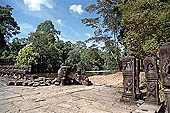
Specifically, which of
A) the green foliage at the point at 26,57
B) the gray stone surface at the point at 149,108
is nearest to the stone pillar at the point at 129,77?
the gray stone surface at the point at 149,108

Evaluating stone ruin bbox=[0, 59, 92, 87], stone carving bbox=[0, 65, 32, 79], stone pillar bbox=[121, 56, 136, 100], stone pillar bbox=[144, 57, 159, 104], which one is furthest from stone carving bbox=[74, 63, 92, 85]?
stone pillar bbox=[144, 57, 159, 104]

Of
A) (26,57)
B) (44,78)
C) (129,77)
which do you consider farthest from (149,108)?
(26,57)

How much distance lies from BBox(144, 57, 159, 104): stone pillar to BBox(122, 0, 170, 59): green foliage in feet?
A: 10.3

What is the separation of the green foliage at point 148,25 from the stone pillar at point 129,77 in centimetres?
306

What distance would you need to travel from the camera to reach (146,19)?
7113 mm

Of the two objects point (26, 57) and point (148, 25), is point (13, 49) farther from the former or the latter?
point (148, 25)

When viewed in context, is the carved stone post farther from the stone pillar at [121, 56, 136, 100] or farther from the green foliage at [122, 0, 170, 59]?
the green foliage at [122, 0, 170, 59]

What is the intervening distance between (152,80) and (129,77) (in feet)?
2.02

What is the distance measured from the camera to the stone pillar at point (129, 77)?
3.86 m

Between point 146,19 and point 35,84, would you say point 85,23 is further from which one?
point 35,84

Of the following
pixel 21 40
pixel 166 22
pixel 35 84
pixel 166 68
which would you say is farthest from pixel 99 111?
pixel 21 40

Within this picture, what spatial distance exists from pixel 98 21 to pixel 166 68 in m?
17.7

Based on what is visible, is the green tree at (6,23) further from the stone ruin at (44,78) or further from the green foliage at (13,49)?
the stone ruin at (44,78)

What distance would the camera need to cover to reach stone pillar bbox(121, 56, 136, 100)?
3.86 m
